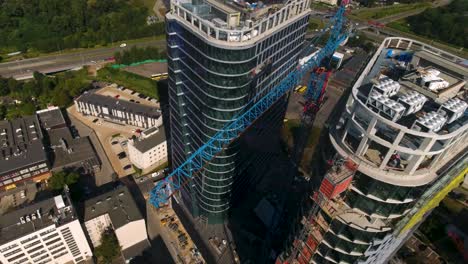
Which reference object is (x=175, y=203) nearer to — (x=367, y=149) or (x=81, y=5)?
(x=367, y=149)

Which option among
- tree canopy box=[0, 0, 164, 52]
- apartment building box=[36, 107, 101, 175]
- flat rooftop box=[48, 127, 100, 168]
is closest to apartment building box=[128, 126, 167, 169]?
apartment building box=[36, 107, 101, 175]

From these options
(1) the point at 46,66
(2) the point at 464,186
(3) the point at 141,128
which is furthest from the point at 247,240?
(1) the point at 46,66

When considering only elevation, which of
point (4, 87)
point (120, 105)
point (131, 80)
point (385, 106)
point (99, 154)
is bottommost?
point (99, 154)

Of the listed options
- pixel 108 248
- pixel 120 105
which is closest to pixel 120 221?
pixel 108 248

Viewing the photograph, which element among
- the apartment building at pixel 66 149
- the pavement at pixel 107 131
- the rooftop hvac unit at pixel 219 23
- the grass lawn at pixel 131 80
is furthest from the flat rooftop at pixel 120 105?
the rooftop hvac unit at pixel 219 23

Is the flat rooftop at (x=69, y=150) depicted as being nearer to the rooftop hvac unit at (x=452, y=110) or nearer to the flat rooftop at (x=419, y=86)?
the flat rooftop at (x=419, y=86)

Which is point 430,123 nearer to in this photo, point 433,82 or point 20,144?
point 433,82

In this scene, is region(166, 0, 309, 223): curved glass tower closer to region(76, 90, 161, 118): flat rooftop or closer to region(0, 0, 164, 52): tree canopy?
region(76, 90, 161, 118): flat rooftop
